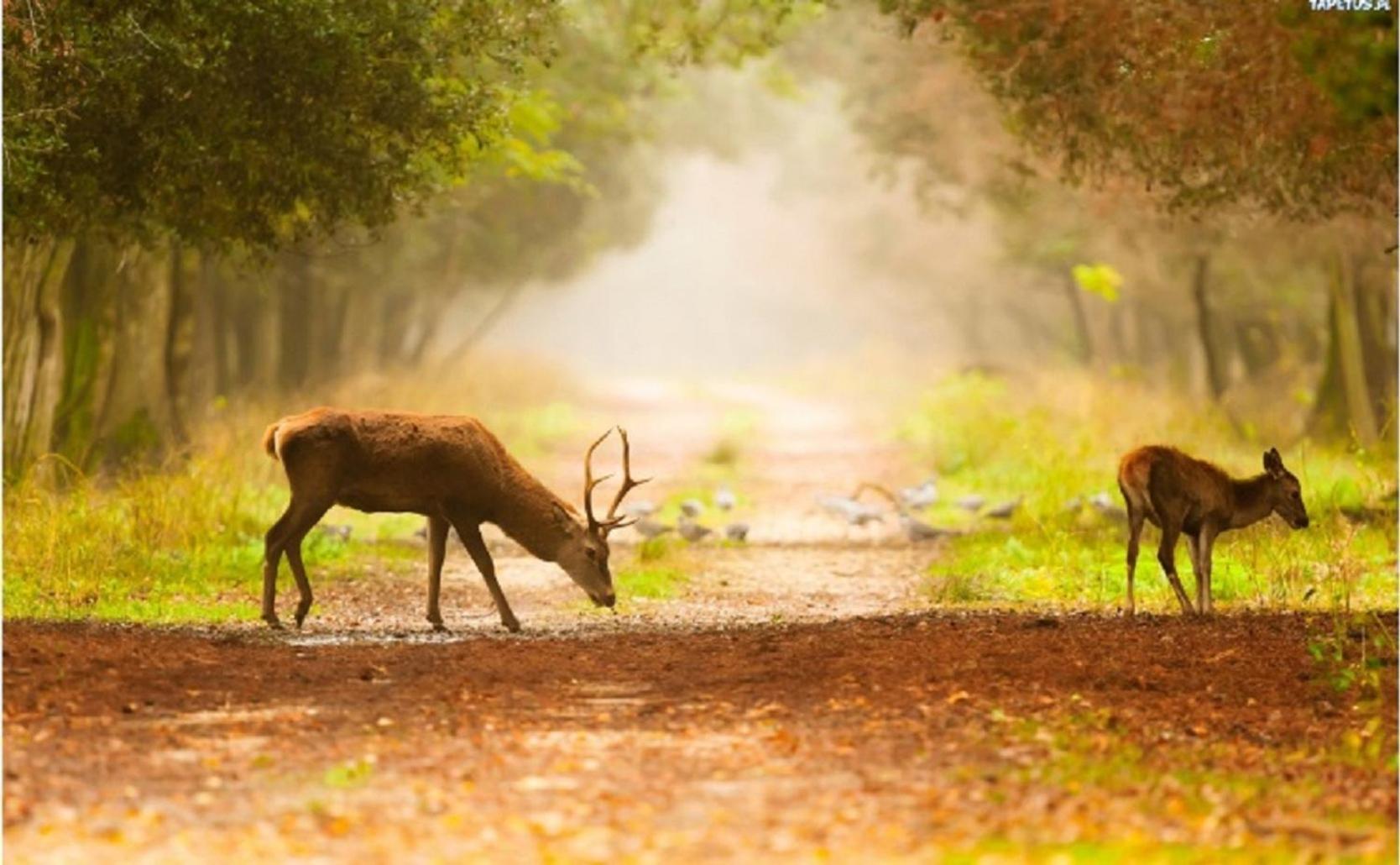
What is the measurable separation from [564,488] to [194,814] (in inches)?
772

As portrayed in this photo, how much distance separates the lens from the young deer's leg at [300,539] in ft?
46.2

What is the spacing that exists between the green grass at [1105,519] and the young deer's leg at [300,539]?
187 inches

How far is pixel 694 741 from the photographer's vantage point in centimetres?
970

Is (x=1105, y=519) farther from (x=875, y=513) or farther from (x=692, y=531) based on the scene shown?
(x=692, y=531)

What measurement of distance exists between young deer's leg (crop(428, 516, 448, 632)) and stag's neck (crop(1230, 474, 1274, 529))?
506 cm

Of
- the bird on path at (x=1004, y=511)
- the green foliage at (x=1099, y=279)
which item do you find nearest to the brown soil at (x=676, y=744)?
the bird on path at (x=1004, y=511)

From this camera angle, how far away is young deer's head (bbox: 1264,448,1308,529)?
15219 millimetres

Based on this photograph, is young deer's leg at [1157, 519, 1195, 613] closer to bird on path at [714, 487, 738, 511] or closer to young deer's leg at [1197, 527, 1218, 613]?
young deer's leg at [1197, 527, 1218, 613]

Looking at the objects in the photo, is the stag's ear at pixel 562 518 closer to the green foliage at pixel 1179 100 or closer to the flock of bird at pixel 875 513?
the green foliage at pixel 1179 100

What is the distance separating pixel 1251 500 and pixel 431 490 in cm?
527

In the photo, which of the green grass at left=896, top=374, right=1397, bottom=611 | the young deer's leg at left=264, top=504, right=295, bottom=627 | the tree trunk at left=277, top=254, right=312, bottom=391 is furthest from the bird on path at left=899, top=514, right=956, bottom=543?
the tree trunk at left=277, top=254, right=312, bottom=391

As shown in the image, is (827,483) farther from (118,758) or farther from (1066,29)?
(118,758)

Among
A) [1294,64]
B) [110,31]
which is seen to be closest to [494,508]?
[110,31]

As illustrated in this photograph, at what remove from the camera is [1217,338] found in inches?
1534
